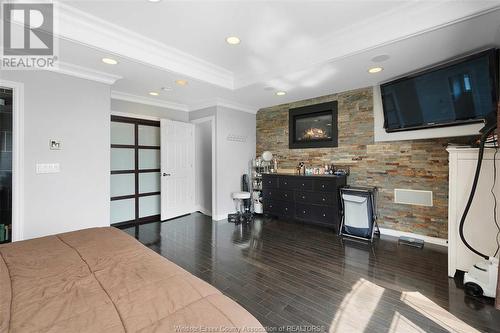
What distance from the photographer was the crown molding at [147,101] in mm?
4312

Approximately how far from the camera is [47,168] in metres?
2.90

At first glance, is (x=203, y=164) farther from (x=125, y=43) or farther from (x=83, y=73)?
(x=125, y=43)

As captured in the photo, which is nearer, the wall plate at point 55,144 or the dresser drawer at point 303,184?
the wall plate at point 55,144

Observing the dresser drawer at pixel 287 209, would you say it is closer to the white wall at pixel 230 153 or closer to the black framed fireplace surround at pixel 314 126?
the white wall at pixel 230 153

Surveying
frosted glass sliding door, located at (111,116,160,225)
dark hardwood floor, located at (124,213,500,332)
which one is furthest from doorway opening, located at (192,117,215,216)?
dark hardwood floor, located at (124,213,500,332)

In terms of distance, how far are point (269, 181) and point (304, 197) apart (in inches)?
34.9

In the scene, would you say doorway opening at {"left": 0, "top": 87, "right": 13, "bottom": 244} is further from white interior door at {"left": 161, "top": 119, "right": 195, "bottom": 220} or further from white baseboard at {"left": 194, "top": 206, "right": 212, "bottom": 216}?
white baseboard at {"left": 194, "top": 206, "right": 212, "bottom": 216}

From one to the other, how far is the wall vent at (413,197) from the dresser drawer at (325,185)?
94 cm

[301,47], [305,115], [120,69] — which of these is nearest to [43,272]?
→ [120,69]

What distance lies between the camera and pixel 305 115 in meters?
4.90

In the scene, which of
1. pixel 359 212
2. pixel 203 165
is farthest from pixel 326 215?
pixel 203 165

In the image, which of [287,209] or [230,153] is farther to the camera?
[230,153]

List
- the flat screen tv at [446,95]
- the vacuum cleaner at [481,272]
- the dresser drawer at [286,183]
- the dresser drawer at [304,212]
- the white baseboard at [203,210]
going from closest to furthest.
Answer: the vacuum cleaner at [481,272]
the flat screen tv at [446,95]
the dresser drawer at [304,212]
the dresser drawer at [286,183]
the white baseboard at [203,210]
